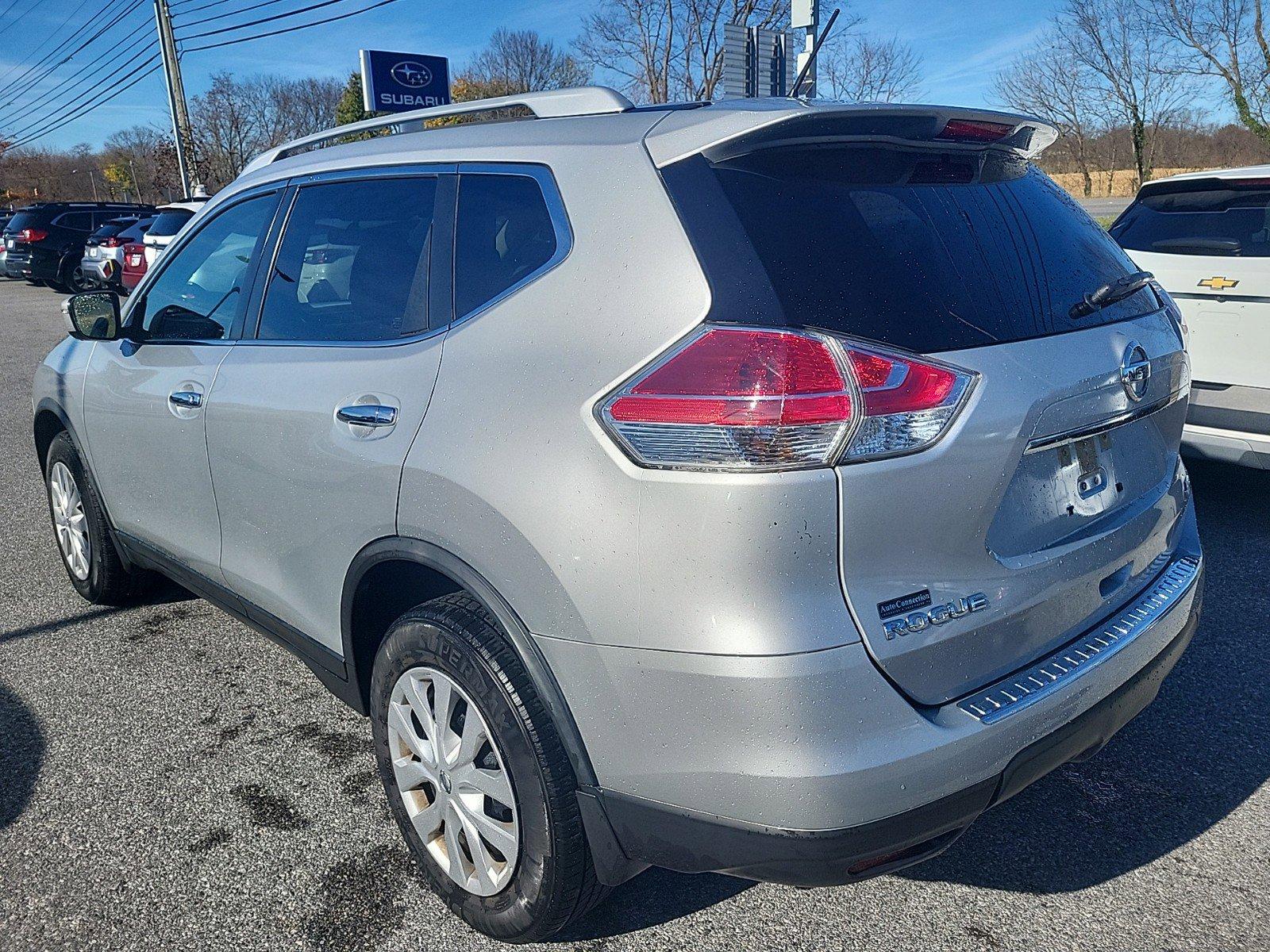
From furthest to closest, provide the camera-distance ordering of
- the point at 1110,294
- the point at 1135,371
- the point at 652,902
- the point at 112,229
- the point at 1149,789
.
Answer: the point at 112,229 → the point at 1149,789 → the point at 652,902 → the point at 1110,294 → the point at 1135,371

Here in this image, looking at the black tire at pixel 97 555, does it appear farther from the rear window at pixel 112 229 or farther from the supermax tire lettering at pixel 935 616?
the rear window at pixel 112 229

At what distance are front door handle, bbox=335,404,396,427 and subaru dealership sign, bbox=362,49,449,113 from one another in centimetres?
1300

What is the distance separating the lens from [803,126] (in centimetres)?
188

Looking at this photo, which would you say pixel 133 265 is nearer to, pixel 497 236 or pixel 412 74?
pixel 412 74

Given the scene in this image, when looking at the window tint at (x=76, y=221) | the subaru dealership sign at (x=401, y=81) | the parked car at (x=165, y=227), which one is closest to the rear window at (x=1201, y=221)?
the subaru dealership sign at (x=401, y=81)

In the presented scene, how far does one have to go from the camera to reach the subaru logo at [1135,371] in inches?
82.0

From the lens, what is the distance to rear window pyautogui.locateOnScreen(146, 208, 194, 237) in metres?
16.3

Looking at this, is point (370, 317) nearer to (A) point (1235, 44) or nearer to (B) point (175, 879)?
→ (B) point (175, 879)

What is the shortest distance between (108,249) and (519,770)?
67.4 ft

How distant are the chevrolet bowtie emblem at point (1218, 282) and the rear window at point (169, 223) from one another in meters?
15.6

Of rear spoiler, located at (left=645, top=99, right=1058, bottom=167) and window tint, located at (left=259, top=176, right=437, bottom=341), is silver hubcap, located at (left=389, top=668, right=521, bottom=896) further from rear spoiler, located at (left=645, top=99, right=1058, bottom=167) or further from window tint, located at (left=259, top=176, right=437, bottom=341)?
rear spoiler, located at (left=645, top=99, right=1058, bottom=167)

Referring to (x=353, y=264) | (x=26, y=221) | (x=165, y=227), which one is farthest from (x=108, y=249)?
(x=353, y=264)

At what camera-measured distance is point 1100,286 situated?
7.34 feet

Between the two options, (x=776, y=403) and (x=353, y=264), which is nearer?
(x=776, y=403)
